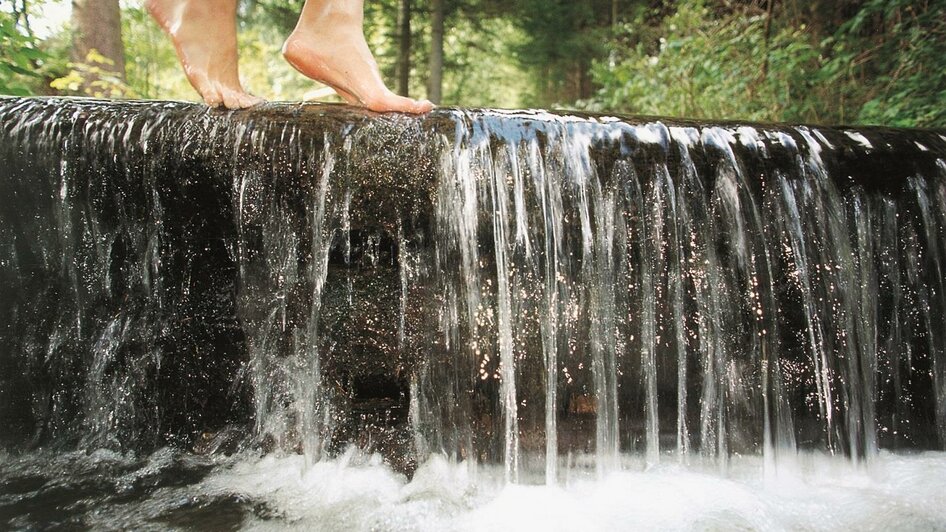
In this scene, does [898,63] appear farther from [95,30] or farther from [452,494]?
[95,30]

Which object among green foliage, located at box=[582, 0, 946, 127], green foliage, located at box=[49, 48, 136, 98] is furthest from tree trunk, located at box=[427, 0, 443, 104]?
green foliage, located at box=[49, 48, 136, 98]

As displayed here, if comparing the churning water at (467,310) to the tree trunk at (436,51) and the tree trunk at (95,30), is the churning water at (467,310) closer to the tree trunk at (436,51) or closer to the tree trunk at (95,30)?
the tree trunk at (95,30)

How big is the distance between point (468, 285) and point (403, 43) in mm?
10161

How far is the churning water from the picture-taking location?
7.08ft

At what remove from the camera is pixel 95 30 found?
6.04 meters

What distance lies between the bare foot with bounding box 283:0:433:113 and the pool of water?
1.49 m

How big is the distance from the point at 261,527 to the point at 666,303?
5.35ft

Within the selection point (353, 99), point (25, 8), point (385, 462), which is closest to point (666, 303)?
point (385, 462)

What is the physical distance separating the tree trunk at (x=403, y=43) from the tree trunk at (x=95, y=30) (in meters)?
5.72

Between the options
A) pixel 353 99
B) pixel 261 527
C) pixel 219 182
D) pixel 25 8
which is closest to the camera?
pixel 261 527

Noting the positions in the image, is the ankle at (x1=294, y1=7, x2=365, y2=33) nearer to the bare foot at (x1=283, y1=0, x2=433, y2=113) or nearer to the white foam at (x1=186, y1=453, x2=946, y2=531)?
the bare foot at (x1=283, y1=0, x2=433, y2=113)

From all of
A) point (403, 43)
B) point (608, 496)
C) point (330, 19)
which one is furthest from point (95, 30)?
point (608, 496)

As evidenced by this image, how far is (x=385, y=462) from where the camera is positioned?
7.23 feet

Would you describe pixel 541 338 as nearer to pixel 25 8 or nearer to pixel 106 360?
pixel 106 360
